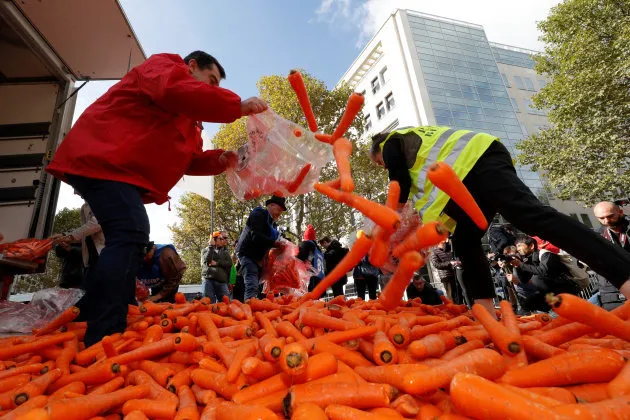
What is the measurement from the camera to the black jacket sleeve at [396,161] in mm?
2445

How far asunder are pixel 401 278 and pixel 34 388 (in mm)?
1701

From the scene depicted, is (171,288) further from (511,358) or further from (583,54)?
(583,54)

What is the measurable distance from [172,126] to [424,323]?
2.08 metres

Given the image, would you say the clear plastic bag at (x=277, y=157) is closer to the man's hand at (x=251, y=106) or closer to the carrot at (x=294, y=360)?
the man's hand at (x=251, y=106)

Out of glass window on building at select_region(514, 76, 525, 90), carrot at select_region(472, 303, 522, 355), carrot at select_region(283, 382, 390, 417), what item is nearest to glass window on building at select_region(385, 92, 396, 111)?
glass window on building at select_region(514, 76, 525, 90)

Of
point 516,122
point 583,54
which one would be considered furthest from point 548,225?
point 516,122

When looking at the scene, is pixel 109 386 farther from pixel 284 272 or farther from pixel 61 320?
pixel 284 272

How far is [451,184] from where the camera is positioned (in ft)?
5.55

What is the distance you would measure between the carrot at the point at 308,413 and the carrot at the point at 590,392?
29.9 inches

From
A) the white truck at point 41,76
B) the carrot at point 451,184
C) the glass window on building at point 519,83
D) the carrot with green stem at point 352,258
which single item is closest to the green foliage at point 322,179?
the white truck at point 41,76

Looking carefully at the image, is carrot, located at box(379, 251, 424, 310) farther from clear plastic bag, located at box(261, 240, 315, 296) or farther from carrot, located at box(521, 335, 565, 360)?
clear plastic bag, located at box(261, 240, 315, 296)

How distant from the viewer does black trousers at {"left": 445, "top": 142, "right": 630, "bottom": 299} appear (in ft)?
5.26

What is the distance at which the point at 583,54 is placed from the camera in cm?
1386

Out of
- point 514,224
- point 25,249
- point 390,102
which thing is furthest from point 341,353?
point 390,102
